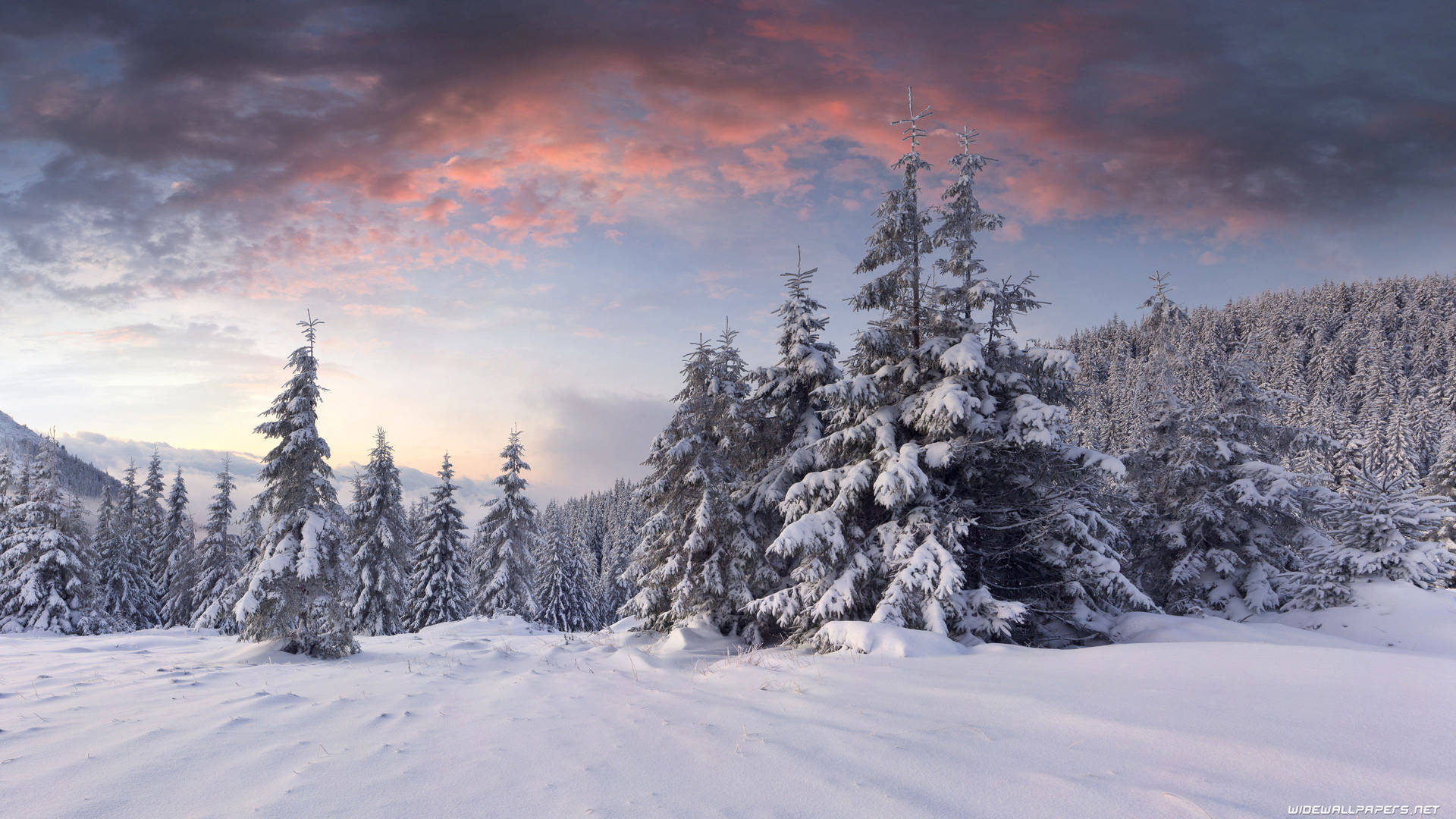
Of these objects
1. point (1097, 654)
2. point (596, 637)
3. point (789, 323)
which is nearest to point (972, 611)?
point (1097, 654)

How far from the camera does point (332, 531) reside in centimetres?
1759

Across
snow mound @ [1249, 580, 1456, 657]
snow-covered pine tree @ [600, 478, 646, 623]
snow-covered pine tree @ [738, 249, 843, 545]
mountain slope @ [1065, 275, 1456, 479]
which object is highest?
mountain slope @ [1065, 275, 1456, 479]

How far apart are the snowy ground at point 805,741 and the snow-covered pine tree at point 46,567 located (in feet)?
106

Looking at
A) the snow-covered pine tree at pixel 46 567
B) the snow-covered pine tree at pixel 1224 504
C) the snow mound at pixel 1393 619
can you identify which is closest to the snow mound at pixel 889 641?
the snow mound at pixel 1393 619

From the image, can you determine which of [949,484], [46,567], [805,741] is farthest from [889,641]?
[46,567]

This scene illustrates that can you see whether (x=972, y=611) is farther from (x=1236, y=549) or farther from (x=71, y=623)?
(x=71, y=623)

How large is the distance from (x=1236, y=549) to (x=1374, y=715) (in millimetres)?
18567

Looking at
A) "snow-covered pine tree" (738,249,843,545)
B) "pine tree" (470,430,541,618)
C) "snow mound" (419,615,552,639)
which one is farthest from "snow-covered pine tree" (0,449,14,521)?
"snow-covered pine tree" (738,249,843,545)

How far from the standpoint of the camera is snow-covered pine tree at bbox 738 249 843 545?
15836mm

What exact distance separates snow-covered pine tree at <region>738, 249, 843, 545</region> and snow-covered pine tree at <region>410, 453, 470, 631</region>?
84.7 ft

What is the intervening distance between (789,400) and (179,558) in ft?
171

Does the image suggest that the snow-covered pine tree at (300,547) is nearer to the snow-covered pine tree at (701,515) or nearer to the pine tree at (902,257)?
the snow-covered pine tree at (701,515)

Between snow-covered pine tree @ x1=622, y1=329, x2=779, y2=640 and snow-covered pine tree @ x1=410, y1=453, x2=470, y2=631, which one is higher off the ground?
snow-covered pine tree @ x1=622, y1=329, x2=779, y2=640

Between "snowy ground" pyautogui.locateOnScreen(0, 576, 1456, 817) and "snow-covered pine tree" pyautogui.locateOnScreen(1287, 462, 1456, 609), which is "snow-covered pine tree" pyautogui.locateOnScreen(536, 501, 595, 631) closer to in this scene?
"snowy ground" pyautogui.locateOnScreen(0, 576, 1456, 817)
